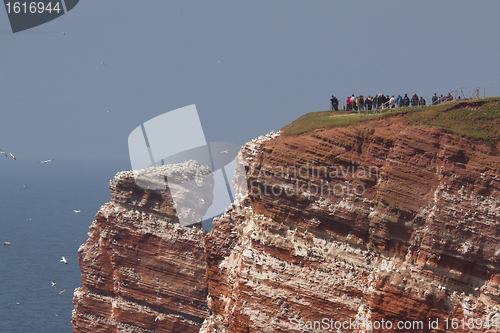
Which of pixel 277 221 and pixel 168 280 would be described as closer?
pixel 277 221

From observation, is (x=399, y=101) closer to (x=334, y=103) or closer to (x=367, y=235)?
(x=334, y=103)

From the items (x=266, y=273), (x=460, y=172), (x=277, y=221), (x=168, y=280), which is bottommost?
(x=168, y=280)

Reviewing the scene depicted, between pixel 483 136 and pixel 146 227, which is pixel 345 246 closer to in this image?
pixel 483 136

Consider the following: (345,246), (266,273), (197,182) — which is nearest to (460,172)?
(345,246)

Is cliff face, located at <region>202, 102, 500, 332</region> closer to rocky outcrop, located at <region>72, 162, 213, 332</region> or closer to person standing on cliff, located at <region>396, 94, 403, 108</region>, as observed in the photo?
person standing on cliff, located at <region>396, 94, 403, 108</region>

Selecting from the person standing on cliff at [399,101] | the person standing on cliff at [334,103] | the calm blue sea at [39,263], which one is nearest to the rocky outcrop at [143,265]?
the person standing on cliff at [334,103]

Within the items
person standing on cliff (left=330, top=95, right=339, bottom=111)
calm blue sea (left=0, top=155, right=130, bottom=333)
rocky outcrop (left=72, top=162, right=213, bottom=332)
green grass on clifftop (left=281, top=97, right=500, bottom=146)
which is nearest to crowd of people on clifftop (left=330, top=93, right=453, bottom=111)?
person standing on cliff (left=330, top=95, right=339, bottom=111)

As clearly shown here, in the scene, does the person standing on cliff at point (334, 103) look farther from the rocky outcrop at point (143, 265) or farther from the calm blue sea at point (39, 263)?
the calm blue sea at point (39, 263)
